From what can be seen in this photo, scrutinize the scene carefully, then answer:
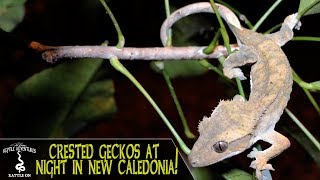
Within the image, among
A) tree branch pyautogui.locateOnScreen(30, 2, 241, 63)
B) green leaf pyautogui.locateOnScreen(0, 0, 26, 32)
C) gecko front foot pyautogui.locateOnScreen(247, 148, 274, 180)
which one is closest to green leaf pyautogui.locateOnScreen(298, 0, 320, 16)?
tree branch pyautogui.locateOnScreen(30, 2, 241, 63)

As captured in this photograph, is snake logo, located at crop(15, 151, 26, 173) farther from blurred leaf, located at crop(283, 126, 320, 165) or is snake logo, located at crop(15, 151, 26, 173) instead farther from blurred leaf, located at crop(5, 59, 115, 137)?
blurred leaf, located at crop(283, 126, 320, 165)

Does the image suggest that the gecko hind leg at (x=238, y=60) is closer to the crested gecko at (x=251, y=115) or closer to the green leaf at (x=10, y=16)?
the crested gecko at (x=251, y=115)

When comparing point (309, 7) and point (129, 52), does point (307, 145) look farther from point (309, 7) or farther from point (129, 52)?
point (129, 52)

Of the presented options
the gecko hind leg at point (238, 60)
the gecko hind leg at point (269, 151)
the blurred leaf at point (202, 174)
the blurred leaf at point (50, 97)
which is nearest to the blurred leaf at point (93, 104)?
the blurred leaf at point (50, 97)

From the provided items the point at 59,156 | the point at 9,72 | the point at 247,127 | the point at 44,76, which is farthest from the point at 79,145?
the point at 9,72

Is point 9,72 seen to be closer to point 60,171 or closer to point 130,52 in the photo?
point 60,171
